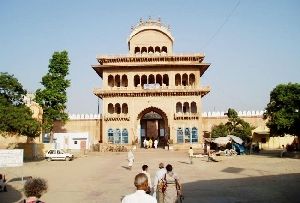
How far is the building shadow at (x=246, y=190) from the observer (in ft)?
39.4

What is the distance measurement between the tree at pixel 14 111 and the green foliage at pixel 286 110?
18.9 meters

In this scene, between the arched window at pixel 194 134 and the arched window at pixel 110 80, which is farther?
the arched window at pixel 110 80

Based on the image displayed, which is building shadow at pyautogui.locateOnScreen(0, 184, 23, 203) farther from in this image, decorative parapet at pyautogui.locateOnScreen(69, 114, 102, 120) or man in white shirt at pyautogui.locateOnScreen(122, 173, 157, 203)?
decorative parapet at pyautogui.locateOnScreen(69, 114, 102, 120)

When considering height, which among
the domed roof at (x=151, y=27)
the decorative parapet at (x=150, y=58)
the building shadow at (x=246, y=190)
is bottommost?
the building shadow at (x=246, y=190)

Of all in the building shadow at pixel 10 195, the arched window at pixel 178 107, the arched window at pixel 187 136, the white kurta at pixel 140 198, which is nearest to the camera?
the white kurta at pixel 140 198

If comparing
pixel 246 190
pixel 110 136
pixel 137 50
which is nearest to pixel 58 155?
pixel 110 136

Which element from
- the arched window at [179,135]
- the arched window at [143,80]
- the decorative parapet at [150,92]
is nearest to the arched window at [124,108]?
the decorative parapet at [150,92]

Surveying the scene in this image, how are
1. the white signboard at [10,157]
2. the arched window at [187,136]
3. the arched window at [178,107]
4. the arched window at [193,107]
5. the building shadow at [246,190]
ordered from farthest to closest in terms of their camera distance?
the arched window at [178,107], the arched window at [193,107], the arched window at [187,136], the white signboard at [10,157], the building shadow at [246,190]

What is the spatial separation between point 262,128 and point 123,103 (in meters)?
17.6

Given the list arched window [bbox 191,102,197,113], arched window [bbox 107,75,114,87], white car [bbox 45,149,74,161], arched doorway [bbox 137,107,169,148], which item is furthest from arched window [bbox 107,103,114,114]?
white car [bbox 45,149,74,161]

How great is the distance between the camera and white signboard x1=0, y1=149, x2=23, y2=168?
15.5 meters

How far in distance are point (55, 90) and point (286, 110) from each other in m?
24.1

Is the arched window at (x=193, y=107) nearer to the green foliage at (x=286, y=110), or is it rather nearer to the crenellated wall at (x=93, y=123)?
the crenellated wall at (x=93, y=123)

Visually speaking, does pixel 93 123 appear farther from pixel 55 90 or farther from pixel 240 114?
pixel 240 114
